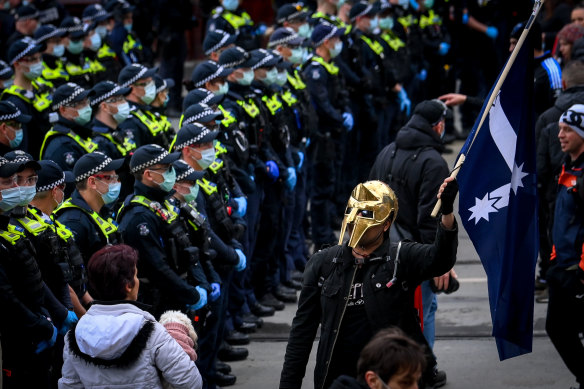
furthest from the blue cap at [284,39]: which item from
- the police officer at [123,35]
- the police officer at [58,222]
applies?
Result: the police officer at [58,222]

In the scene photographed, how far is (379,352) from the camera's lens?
4.52 meters

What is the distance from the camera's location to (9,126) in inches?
394

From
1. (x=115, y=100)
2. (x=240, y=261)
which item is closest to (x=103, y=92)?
(x=115, y=100)

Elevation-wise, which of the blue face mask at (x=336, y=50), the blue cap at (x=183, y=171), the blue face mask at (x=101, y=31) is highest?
the blue cap at (x=183, y=171)

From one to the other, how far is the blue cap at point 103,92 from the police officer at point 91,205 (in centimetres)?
232

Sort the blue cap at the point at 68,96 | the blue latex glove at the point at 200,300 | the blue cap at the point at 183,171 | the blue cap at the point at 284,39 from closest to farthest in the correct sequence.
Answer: the blue latex glove at the point at 200,300
the blue cap at the point at 183,171
the blue cap at the point at 68,96
the blue cap at the point at 284,39

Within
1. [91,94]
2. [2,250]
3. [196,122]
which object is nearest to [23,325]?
[2,250]

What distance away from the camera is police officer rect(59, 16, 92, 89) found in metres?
14.6

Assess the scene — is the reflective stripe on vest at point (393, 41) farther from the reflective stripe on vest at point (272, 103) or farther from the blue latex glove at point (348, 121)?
the reflective stripe on vest at point (272, 103)

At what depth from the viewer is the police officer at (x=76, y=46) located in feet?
48.0

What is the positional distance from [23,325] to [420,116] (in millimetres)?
3389

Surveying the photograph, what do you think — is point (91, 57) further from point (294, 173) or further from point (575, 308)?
point (575, 308)

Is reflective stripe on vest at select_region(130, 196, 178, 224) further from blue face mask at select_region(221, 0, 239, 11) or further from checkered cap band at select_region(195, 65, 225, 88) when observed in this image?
blue face mask at select_region(221, 0, 239, 11)

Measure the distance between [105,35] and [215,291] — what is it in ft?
28.0
